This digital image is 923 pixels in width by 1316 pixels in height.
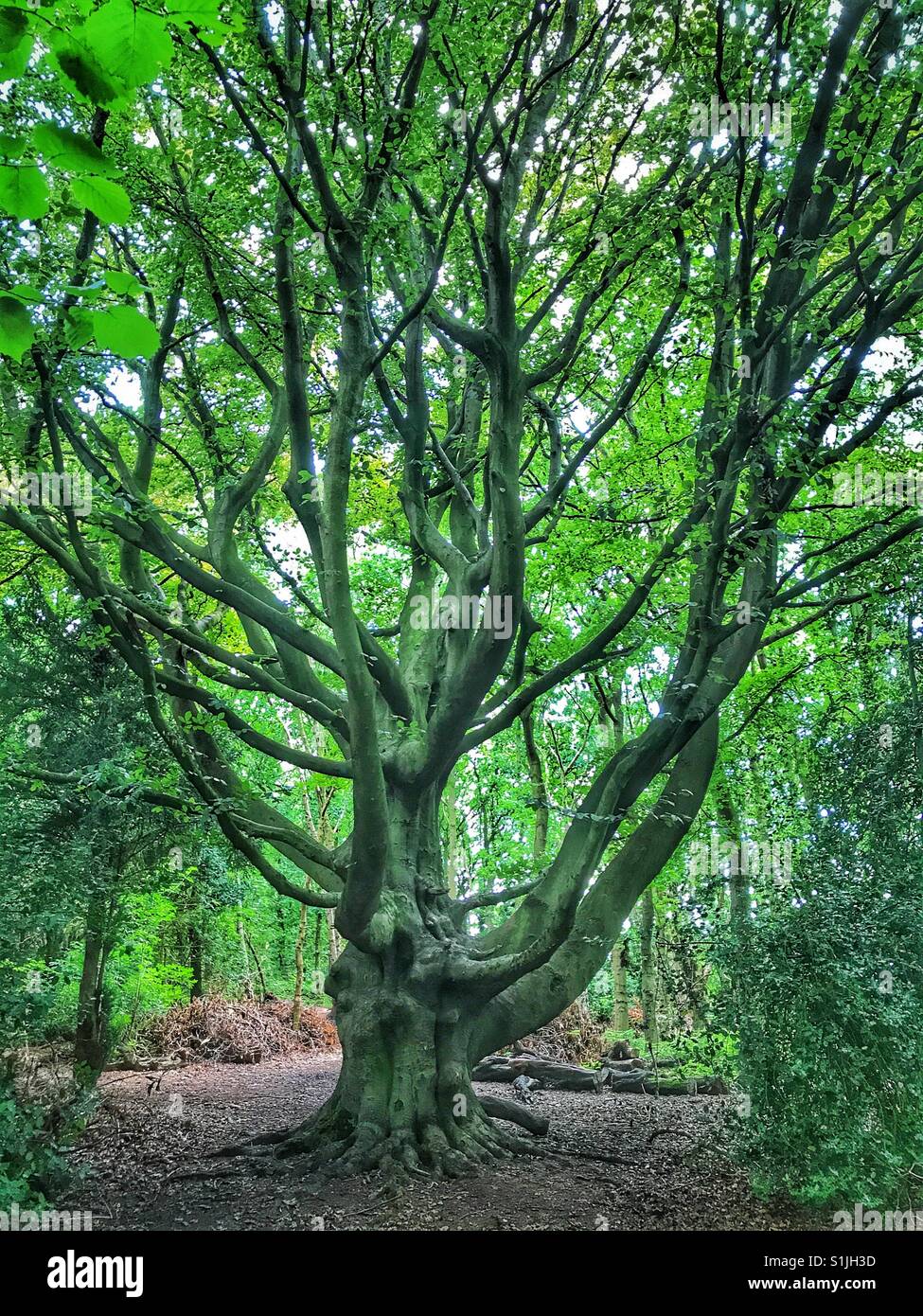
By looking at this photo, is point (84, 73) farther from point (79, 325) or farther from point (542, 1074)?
point (542, 1074)

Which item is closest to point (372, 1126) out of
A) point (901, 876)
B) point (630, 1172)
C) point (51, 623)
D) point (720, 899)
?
point (630, 1172)

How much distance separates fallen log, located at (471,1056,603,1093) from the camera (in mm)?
11539

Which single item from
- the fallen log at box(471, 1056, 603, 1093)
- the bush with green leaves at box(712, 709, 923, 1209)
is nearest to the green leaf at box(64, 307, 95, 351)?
the bush with green leaves at box(712, 709, 923, 1209)

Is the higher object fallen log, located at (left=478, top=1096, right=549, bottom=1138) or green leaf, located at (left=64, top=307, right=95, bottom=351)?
green leaf, located at (left=64, top=307, right=95, bottom=351)

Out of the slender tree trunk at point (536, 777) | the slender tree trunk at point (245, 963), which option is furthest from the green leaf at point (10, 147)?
the slender tree trunk at point (245, 963)

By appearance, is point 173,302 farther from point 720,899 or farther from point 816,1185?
point 816,1185

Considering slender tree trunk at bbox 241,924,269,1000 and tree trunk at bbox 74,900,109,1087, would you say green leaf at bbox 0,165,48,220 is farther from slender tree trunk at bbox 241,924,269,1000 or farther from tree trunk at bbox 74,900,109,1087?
slender tree trunk at bbox 241,924,269,1000

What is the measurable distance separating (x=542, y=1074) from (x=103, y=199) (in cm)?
1245

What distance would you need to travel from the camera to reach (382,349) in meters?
5.20

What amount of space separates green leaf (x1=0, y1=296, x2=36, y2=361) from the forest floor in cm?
554

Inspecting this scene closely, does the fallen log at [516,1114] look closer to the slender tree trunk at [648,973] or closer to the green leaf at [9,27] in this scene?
the slender tree trunk at [648,973]

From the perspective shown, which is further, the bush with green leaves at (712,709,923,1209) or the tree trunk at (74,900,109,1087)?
the tree trunk at (74,900,109,1087)

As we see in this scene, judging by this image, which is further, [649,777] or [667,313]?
[649,777]

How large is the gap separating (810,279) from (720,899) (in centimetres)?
487
